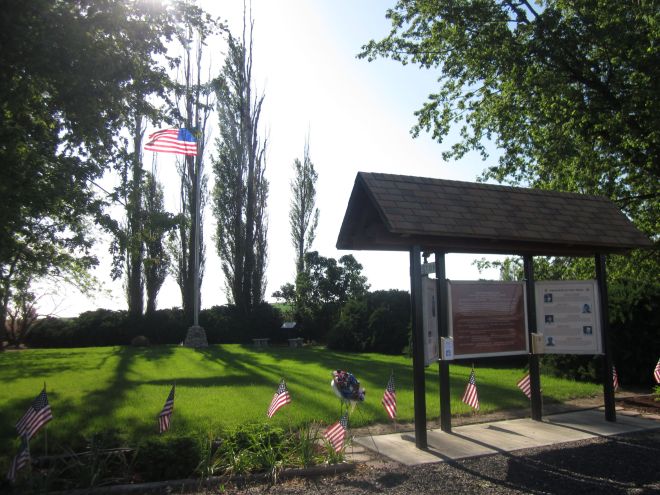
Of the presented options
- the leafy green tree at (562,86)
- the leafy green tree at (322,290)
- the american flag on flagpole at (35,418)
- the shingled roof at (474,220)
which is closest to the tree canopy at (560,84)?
the leafy green tree at (562,86)

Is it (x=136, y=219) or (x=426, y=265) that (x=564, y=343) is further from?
(x=136, y=219)

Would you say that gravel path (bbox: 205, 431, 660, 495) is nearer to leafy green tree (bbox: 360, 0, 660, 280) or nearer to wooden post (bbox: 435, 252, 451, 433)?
wooden post (bbox: 435, 252, 451, 433)

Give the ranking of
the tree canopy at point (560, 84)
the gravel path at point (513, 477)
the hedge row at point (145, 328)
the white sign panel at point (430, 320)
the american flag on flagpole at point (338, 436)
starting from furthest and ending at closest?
1. the hedge row at point (145, 328)
2. the tree canopy at point (560, 84)
3. the white sign panel at point (430, 320)
4. the american flag on flagpole at point (338, 436)
5. the gravel path at point (513, 477)

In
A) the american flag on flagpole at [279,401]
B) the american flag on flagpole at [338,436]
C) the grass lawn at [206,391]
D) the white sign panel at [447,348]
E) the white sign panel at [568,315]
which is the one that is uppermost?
the white sign panel at [568,315]

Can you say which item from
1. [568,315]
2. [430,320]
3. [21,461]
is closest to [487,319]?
[430,320]

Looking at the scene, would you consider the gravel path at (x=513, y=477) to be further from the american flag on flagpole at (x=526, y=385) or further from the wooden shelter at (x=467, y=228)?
the american flag on flagpole at (x=526, y=385)

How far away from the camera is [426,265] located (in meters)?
7.77

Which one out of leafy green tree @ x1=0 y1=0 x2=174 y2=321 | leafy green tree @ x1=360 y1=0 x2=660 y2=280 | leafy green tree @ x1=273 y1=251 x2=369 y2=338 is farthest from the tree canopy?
leafy green tree @ x1=273 y1=251 x2=369 y2=338

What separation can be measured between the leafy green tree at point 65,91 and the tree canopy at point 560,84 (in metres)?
8.51

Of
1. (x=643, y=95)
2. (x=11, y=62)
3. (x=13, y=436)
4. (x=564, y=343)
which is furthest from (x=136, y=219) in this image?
(x=643, y=95)

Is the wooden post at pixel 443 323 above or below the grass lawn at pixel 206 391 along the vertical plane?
above

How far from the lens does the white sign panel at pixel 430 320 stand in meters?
7.48

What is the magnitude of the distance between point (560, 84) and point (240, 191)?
2434 centimetres

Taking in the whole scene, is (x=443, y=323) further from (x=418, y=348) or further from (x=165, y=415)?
(x=165, y=415)
